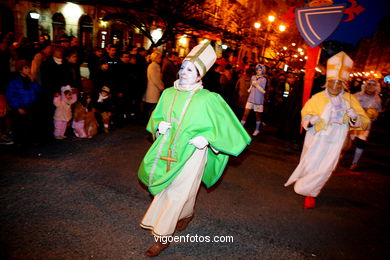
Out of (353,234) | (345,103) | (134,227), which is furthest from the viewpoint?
(345,103)

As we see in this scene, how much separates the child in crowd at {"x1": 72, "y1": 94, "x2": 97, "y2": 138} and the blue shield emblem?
5.24 metres

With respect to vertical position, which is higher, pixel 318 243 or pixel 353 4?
pixel 353 4

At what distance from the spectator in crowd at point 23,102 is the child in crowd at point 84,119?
0.93 m

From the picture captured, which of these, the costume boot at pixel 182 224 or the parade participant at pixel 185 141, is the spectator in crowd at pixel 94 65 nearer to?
the parade participant at pixel 185 141

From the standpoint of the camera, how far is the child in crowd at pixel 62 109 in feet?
18.9

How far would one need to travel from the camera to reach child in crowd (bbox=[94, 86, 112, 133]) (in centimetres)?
674

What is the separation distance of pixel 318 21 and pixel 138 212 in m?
4.99

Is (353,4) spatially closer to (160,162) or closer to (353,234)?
(353,234)

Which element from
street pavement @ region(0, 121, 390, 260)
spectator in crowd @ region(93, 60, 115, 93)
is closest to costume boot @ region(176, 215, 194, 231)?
street pavement @ region(0, 121, 390, 260)

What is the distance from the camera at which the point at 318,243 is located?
343 centimetres

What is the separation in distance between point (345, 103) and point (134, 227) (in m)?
3.69

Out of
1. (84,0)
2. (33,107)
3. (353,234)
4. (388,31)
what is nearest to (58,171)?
(33,107)

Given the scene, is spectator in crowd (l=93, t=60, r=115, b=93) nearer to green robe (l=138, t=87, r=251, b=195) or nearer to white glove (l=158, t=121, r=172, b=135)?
green robe (l=138, t=87, r=251, b=195)

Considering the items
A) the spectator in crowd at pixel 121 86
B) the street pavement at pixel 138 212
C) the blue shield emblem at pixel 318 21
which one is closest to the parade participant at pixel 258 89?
the blue shield emblem at pixel 318 21
